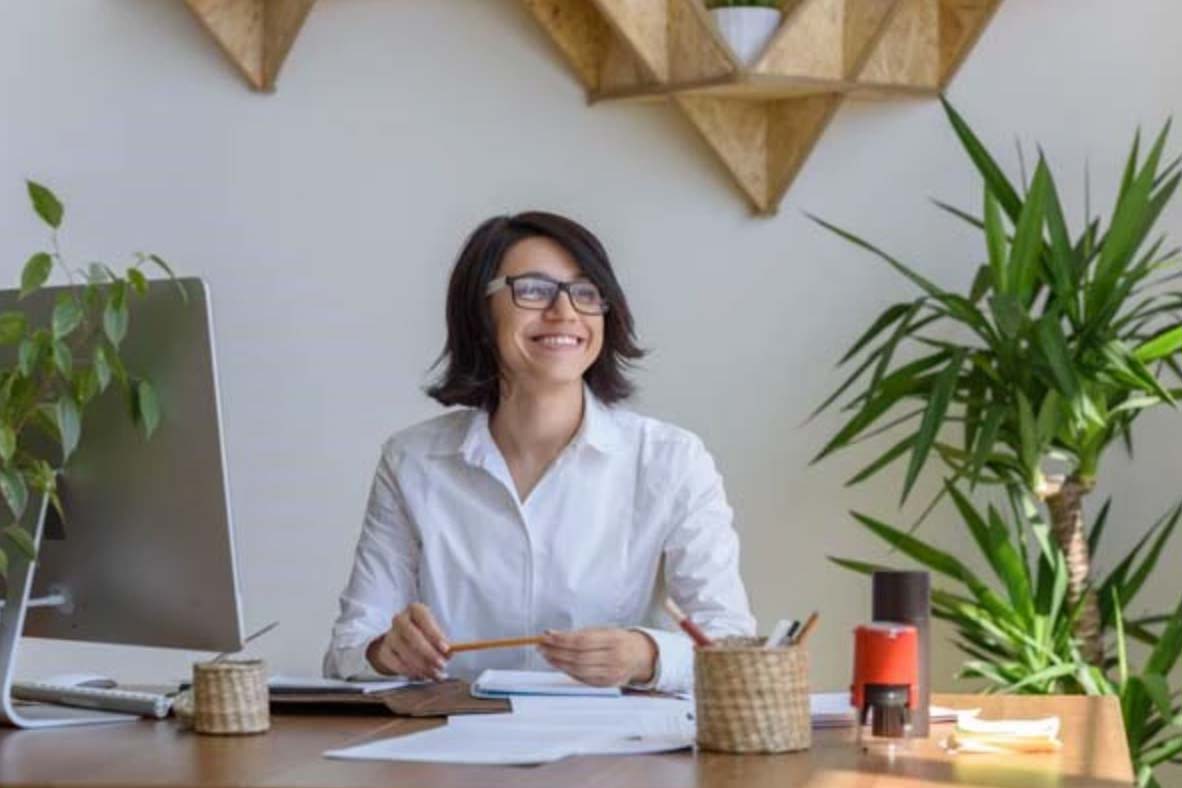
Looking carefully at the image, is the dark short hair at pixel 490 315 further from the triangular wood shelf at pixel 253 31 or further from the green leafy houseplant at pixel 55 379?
the triangular wood shelf at pixel 253 31

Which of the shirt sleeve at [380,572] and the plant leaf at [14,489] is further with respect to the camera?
the shirt sleeve at [380,572]

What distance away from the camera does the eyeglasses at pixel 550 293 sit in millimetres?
3180

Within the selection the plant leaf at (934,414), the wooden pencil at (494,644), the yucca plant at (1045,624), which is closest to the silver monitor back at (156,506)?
the wooden pencil at (494,644)

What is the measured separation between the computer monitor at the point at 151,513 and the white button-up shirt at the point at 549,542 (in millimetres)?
455

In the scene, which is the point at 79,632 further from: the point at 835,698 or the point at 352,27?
the point at 352,27

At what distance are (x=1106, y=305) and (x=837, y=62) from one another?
2.39 feet

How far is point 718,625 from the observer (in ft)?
10.1

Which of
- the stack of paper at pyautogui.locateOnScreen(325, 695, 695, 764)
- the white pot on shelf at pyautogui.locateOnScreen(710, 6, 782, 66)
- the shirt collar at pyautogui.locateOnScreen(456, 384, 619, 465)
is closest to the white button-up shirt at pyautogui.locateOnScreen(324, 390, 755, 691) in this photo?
the shirt collar at pyautogui.locateOnScreen(456, 384, 619, 465)

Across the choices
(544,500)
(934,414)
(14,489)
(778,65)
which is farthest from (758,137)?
(14,489)

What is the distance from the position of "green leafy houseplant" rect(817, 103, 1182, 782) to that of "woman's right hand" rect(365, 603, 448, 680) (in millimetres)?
1154

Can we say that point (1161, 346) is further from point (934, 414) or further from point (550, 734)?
point (550, 734)

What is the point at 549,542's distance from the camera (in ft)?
10.5

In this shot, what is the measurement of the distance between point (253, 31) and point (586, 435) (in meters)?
1.78

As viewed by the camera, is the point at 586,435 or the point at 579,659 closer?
the point at 579,659
